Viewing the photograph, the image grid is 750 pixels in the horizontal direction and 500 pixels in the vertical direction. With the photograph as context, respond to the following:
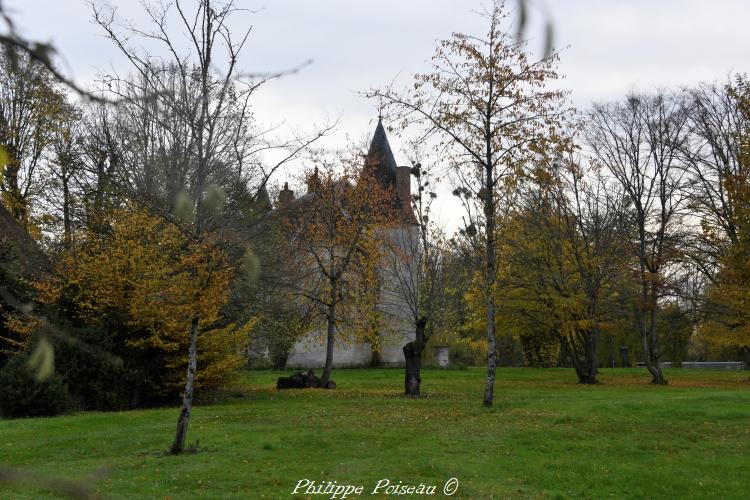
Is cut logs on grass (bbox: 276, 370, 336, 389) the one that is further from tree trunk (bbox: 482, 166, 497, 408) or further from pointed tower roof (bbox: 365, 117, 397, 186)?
pointed tower roof (bbox: 365, 117, 397, 186)

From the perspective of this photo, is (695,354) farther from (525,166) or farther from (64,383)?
(64,383)

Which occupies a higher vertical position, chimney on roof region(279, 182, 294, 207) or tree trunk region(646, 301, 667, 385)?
chimney on roof region(279, 182, 294, 207)

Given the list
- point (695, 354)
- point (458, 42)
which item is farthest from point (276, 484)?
point (695, 354)

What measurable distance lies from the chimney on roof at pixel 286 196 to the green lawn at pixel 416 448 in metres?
9.46

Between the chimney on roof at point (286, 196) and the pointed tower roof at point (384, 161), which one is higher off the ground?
the pointed tower roof at point (384, 161)

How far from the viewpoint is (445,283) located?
2975cm

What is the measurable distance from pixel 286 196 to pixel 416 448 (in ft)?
60.2

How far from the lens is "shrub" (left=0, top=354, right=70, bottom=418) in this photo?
17.4 m

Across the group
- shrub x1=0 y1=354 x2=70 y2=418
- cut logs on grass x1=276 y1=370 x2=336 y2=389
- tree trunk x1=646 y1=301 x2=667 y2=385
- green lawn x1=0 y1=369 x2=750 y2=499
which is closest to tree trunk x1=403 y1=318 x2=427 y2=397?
green lawn x1=0 y1=369 x2=750 y2=499

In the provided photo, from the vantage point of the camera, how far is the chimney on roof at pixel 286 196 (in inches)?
1077
